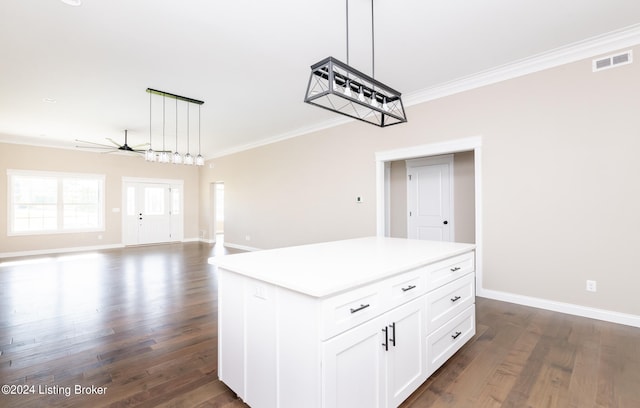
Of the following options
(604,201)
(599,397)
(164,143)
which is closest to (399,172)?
(604,201)

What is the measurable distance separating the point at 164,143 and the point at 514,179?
748 cm

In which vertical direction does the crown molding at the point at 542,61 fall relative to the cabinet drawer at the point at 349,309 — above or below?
above

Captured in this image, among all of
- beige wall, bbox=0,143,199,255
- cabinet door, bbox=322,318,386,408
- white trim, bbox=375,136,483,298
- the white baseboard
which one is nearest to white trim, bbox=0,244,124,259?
beige wall, bbox=0,143,199,255

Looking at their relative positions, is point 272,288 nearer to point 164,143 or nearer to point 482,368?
point 482,368

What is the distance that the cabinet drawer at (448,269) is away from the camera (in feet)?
6.66

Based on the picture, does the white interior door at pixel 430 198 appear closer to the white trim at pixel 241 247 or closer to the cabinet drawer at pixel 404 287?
the cabinet drawer at pixel 404 287

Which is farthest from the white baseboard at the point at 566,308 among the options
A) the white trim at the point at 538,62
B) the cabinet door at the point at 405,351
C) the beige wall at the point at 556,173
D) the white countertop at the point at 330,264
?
the white trim at the point at 538,62

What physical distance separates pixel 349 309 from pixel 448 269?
115cm

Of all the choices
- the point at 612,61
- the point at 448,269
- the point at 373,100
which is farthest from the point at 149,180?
the point at 612,61

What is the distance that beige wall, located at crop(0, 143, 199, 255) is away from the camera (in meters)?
7.07

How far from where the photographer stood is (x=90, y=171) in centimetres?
814

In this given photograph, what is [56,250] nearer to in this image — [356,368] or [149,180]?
[149,180]

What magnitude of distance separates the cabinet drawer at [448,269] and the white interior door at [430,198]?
2.64 metres

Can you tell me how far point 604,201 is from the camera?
9.82 ft
